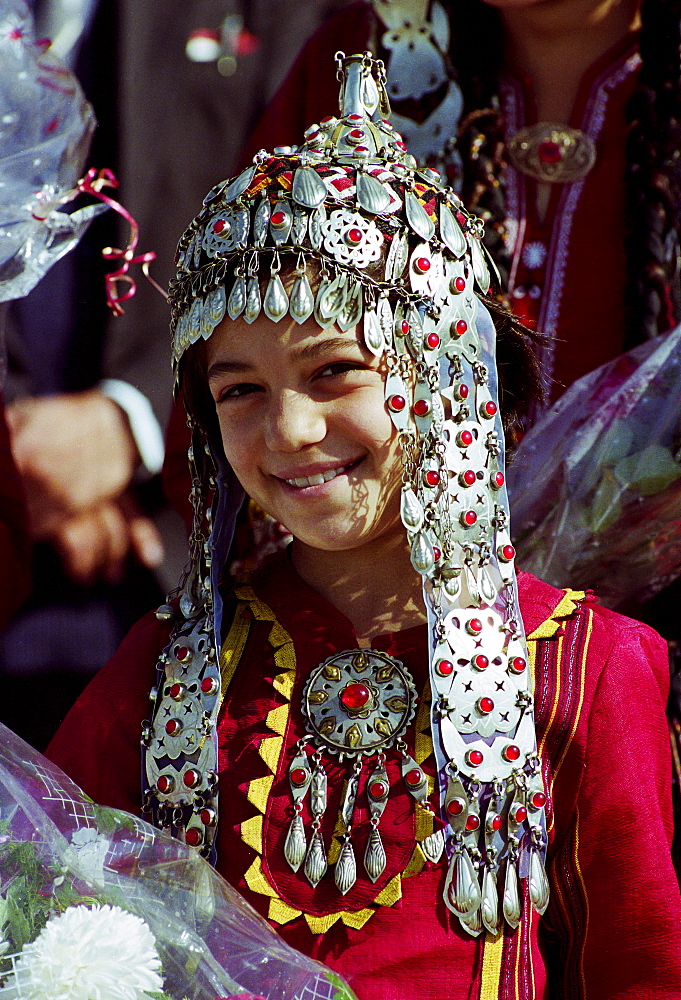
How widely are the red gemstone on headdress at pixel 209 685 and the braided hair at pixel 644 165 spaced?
1.17m

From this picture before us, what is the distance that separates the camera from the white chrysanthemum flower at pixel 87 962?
1041 mm

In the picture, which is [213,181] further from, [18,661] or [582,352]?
[18,661]

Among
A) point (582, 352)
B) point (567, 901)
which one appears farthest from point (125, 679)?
point (582, 352)

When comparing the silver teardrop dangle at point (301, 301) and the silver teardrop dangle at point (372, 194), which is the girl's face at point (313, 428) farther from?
the silver teardrop dangle at point (372, 194)

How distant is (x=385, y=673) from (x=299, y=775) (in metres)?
0.17

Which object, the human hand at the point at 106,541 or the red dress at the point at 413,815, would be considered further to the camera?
the human hand at the point at 106,541

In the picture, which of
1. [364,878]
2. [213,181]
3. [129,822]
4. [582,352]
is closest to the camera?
[129,822]

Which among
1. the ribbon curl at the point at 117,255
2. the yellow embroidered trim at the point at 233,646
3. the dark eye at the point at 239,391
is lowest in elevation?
the yellow embroidered trim at the point at 233,646

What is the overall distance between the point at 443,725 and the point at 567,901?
276 mm

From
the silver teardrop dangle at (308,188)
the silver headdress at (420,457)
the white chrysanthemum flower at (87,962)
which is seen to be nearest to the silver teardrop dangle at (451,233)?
the silver headdress at (420,457)

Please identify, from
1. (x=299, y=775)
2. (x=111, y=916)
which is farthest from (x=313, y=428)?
(x=111, y=916)

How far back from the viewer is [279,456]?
155cm

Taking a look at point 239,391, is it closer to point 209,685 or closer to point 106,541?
point 209,685

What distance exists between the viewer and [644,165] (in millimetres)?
2342
